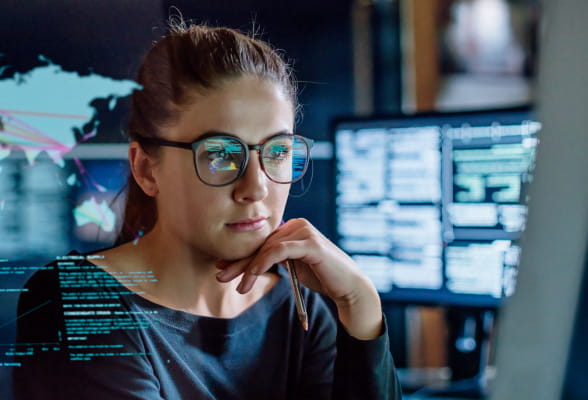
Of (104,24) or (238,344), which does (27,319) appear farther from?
(104,24)

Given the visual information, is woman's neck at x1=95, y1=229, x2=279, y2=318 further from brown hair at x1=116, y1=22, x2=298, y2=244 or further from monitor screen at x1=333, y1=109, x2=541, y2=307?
monitor screen at x1=333, y1=109, x2=541, y2=307

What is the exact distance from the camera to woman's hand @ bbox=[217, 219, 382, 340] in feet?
2.09

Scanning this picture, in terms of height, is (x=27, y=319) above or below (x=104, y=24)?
below

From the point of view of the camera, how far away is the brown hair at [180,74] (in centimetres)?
60

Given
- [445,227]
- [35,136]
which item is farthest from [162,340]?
[445,227]

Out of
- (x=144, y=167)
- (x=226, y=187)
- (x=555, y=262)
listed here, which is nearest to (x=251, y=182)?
(x=226, y=187)

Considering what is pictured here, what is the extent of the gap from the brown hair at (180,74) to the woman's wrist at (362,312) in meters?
0.25

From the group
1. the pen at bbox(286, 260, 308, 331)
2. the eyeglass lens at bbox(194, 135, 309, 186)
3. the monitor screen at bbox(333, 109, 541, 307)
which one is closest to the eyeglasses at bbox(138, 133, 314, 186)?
the eyeglass lens at bbox(194, 135, 309, 186)

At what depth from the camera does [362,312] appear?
2.19ft

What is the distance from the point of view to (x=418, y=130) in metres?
0.97

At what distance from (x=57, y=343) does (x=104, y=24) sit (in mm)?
397

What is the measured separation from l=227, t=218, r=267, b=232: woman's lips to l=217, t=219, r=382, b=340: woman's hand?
0.02 m

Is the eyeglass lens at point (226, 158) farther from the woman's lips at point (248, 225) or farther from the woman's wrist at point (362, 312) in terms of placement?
the woman's wrist at point (362, 312)

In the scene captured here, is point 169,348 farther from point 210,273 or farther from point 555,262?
point 555,262
